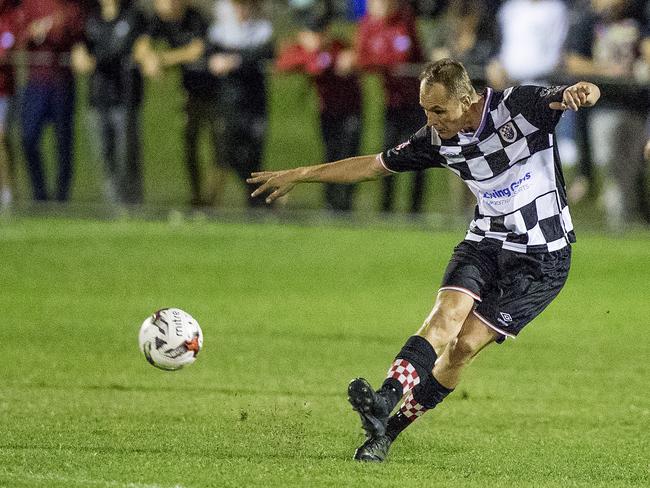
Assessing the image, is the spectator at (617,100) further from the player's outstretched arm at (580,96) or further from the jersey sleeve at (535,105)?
the player's outstretched arm at (580,96)

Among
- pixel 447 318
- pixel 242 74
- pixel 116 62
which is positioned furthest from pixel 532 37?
pixel 447 318

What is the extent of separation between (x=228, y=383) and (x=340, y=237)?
7.97 m

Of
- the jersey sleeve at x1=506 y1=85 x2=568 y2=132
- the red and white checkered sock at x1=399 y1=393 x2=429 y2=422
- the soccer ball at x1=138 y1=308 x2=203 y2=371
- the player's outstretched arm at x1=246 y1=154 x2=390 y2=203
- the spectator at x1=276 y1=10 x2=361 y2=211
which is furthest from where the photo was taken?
the spectator at x1=276 y1=10 x2=361 y2=211

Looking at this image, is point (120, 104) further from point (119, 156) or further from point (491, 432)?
point (491, 432)

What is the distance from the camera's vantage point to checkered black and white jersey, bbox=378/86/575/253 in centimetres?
773

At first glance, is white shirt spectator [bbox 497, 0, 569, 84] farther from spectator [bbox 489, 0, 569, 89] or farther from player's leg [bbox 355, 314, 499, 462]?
player's leg [bbox 355, 314, 499, 462]

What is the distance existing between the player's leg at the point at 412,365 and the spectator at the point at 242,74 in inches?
434

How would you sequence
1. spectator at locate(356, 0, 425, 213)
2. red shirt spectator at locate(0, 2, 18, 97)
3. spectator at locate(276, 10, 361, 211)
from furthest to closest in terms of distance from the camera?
red shirt spectator at locate(0, 2, 18, 97) < spectator at locate(276, 10, 361, 211) < spectator at locate(356, 0, 425, 213)

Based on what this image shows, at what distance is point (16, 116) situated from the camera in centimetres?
1873

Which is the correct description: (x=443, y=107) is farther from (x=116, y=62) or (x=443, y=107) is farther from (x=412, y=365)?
(x=116, y=62)

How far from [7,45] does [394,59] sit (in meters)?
5.20

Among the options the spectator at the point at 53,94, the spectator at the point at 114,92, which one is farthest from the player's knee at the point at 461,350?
the spectator at the point at 53,94

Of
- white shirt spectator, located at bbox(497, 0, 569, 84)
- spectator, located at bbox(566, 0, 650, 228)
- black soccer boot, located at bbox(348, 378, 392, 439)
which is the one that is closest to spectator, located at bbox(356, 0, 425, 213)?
white shirt spectator, located at bbox(497, 0, 569, 84)

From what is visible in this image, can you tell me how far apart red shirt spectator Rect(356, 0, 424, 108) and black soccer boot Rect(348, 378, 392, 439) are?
11.1m
